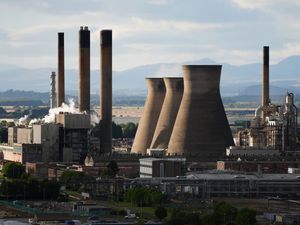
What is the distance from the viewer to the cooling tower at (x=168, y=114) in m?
95.6

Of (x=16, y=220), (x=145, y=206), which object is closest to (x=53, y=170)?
(x=145, y=206)

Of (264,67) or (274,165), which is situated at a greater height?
(264,67)

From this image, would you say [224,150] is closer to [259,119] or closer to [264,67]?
[259,119]

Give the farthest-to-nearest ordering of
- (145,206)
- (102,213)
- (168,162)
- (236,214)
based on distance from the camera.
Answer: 1. (168,162)
2. (145,206)
3. (102,213)
4. (236,214)

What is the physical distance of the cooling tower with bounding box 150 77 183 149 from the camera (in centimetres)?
9556

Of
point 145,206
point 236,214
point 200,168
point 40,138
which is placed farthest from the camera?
point 40,138

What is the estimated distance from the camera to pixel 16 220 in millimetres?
58469

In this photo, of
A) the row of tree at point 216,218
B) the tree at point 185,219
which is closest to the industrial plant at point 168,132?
the row of tree at point 216,218

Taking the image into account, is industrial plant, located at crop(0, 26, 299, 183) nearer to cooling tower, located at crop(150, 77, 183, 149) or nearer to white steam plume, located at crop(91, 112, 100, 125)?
cooling tower, located at crop(150, 77, 183, 149)

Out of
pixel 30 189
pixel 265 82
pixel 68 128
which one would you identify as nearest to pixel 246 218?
pixel 30 189

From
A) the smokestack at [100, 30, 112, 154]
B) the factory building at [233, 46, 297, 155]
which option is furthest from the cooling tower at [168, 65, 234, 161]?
the smokestack at [100, 30, 112, 154]

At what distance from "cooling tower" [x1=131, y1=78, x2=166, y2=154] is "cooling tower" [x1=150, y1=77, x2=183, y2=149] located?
5.95ft

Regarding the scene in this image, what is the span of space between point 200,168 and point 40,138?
12783 millimetres

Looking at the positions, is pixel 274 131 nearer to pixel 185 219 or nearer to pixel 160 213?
pixel 160 213
